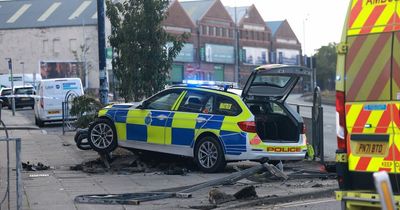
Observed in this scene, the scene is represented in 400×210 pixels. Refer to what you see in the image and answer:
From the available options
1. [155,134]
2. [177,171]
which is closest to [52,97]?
[155,134]

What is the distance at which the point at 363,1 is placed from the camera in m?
6.39

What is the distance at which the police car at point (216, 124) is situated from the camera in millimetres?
12258

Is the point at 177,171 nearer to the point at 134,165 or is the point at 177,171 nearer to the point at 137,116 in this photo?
the point at 134,165

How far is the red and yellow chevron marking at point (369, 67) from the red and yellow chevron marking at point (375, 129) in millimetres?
105

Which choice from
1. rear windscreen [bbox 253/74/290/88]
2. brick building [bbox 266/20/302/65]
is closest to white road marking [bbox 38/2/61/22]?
brick building [bbox 266/20/302/65]

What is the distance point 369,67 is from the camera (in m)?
6.31

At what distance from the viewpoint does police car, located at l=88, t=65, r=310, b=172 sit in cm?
1226

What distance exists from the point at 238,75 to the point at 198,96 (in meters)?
73.3

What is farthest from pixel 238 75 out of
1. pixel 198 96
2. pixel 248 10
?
pixel 198 96

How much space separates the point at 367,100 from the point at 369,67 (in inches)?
12.2

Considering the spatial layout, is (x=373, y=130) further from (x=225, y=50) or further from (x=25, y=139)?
(x=225, y=50)

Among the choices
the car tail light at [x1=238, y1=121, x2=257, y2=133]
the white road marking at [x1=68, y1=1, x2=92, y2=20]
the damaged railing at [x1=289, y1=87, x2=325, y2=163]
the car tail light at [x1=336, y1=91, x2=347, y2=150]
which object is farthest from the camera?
the white road marking at [x1=68, y1=1, x2=92, y2=20]

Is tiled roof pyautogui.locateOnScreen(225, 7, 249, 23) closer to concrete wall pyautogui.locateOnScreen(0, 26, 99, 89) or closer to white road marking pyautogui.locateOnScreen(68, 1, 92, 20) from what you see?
white road marking pyautogui.locateOnScreen(68, 1, 92, 20)

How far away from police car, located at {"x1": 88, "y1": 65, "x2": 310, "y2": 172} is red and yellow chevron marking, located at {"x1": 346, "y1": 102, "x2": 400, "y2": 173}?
544cm
